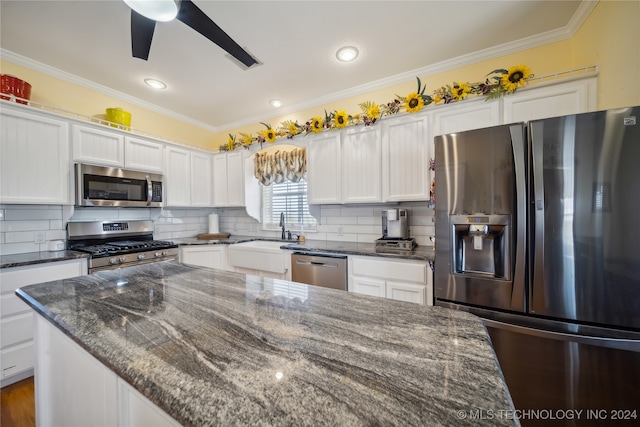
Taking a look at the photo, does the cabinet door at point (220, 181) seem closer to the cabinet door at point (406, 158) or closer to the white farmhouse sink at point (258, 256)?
the white farmhouse sink at point (258, 256)

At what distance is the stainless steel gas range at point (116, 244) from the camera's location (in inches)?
92.3

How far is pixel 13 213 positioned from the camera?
224 cm

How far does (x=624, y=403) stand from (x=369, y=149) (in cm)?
232

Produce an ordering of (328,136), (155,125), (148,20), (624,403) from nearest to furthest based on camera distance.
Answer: (624,403)
(148,20)
(328,136)
(155,125)

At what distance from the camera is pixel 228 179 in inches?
144

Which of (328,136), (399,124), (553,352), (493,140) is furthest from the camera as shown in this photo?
(328,136)

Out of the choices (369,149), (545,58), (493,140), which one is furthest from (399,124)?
(545,58)

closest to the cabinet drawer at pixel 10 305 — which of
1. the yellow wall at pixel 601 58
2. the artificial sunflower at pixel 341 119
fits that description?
the artificial sunflower at pixel 341 119

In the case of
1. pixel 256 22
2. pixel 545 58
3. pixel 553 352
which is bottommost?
pixel 553 352

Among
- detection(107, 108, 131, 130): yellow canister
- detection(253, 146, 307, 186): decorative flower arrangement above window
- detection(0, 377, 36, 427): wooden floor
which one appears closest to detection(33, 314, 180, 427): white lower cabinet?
detection(0, 377, 36, 427): wooden floor

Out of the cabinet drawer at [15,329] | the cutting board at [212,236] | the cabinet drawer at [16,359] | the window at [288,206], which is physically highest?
the window at [288,206]

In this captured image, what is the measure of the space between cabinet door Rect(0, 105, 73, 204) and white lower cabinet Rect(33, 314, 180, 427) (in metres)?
1.68

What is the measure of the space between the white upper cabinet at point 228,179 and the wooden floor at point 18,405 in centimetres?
245

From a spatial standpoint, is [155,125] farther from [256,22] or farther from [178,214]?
[256,22]
